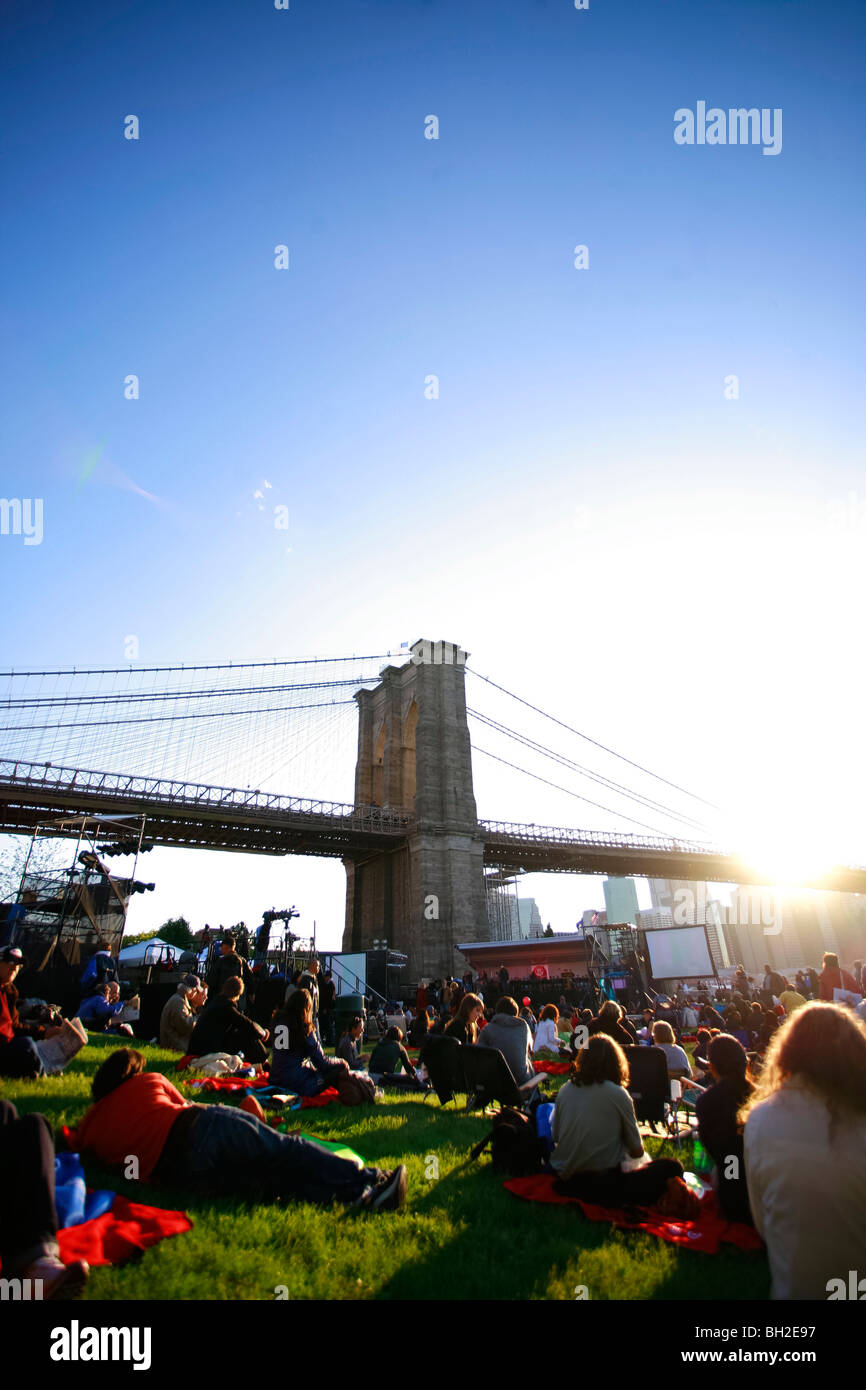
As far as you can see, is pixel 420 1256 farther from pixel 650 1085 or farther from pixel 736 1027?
pixel 736 1027

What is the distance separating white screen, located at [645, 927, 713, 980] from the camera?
23078 millimetres

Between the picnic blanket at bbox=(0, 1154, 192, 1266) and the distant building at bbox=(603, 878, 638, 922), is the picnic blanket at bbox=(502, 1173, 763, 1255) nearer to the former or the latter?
the picnic blanket at bbox=(0, 1154, 192, 1266)

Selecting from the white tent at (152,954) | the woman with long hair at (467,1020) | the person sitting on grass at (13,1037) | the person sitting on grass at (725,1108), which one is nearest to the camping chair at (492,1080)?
the woman with long hair at (467,1020)

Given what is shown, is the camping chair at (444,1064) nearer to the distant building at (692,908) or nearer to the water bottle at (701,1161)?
the water bottle at (701,1161)

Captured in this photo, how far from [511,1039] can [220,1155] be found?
154 inches

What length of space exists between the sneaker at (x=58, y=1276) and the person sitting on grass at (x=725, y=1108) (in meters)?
3.35

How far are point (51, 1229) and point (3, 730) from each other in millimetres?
31201

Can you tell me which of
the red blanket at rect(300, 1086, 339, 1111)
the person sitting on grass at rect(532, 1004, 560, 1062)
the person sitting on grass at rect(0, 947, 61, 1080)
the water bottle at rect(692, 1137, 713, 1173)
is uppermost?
the person sitting on grass at rect(0, 947, 61, 1080)

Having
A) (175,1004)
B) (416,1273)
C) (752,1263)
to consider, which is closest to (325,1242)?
(416,1273)

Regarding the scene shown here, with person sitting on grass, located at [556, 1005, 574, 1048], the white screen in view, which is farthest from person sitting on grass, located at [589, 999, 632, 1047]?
the white screen

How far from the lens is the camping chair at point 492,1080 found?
6293 mm

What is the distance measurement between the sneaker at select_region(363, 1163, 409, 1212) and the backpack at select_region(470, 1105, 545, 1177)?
1.11 m

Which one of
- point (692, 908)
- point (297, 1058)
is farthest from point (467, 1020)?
point (692, 908)
